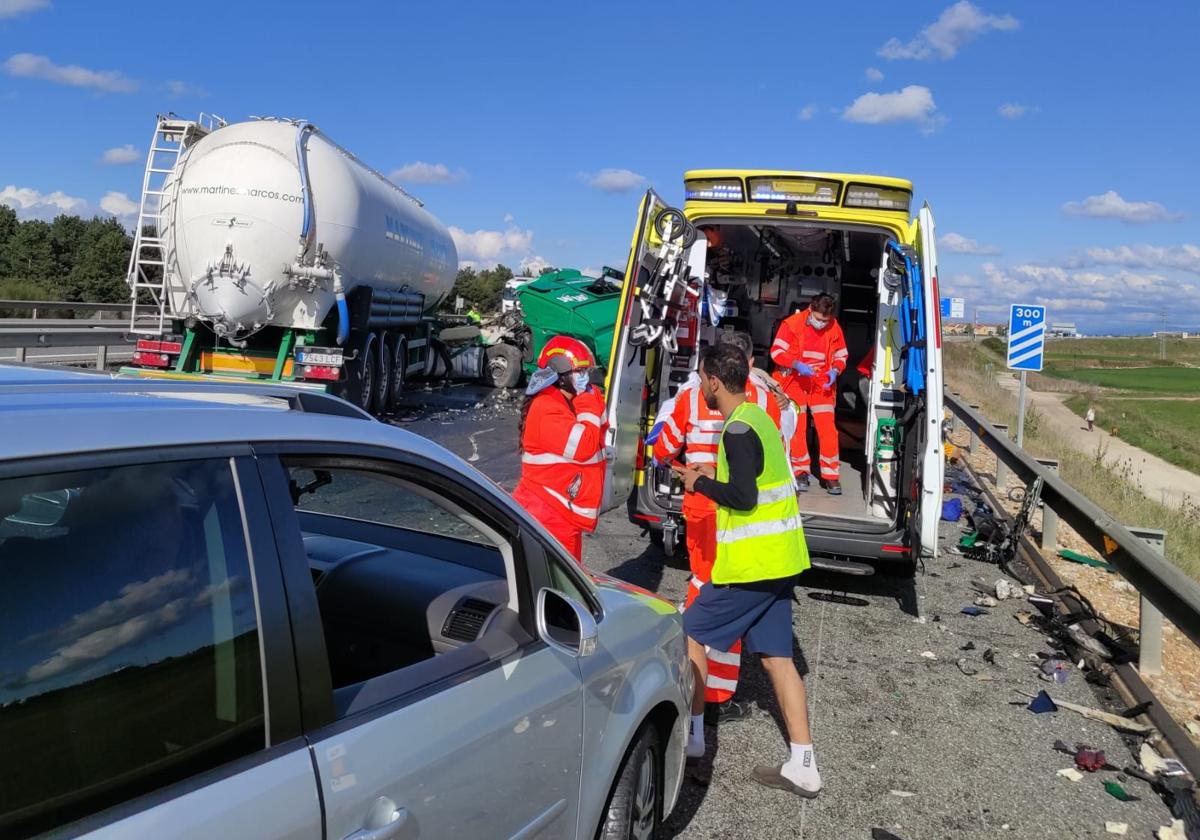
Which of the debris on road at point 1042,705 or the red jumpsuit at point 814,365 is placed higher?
the red jumpsuit at point 814,365

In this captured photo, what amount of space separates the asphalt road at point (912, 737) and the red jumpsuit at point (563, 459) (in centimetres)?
131

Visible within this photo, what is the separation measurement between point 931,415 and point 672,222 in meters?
2.15

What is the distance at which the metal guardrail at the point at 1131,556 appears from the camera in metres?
4.49

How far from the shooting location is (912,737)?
461 centimetres

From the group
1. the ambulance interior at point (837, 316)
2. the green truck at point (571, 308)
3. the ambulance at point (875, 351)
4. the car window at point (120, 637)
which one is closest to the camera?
the car window at point (120, 637)

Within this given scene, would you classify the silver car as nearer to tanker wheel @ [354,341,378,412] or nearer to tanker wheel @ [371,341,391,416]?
tanker wheel @ [354,341,378,412]

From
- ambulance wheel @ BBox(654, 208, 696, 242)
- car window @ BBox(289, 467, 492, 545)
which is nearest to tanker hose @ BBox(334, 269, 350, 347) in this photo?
car window @ BBox(289, 467, 492, 545)

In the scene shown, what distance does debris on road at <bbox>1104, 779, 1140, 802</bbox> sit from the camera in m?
4.06

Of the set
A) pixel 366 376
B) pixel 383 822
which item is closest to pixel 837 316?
pixel 366 376

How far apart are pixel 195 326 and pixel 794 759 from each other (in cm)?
1030

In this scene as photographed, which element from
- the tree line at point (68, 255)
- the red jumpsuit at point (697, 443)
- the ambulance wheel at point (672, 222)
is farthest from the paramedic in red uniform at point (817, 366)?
the tree line at point (68, 255)

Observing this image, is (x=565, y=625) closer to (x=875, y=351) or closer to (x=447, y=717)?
(x=447, y=717)

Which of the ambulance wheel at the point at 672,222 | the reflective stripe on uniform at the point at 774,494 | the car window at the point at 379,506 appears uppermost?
the ambulance wheel at the point at 672,222

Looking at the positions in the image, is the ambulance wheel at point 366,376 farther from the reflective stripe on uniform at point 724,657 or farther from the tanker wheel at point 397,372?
the reflective stripe on uniform at point 724,657
